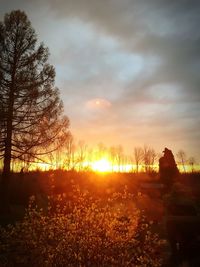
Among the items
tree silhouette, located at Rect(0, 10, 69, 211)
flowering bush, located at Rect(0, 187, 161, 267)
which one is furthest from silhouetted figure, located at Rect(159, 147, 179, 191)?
flowering bush, located at Rect(0, 187, 161, 267)

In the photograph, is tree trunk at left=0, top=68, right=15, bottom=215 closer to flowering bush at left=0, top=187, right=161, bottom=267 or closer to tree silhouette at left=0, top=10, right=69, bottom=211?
tree silhouette at left=0, top=10, right=69, bottom=211

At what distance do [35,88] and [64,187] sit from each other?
8226 mm

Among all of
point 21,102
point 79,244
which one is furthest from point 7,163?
point 79,244

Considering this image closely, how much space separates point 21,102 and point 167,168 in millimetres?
17446

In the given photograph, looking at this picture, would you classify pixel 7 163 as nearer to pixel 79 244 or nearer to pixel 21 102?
pixel 21 102

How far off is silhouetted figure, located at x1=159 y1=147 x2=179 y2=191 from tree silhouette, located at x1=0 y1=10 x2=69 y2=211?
49.1 ft

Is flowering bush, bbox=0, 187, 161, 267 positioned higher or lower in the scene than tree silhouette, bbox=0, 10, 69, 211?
lower

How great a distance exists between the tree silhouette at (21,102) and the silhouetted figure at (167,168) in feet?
49.1

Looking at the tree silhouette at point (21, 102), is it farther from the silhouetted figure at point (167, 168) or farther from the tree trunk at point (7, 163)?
the silhouetted figure at point (167, 168)

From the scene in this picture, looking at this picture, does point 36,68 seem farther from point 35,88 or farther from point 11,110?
point 11,110

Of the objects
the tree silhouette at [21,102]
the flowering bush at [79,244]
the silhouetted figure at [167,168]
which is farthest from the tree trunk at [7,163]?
the silhouetted figure at [167,168]

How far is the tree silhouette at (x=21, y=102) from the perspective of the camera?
57.6ft

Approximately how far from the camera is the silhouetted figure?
30642 millimetres

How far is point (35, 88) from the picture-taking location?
18234 millimetres
